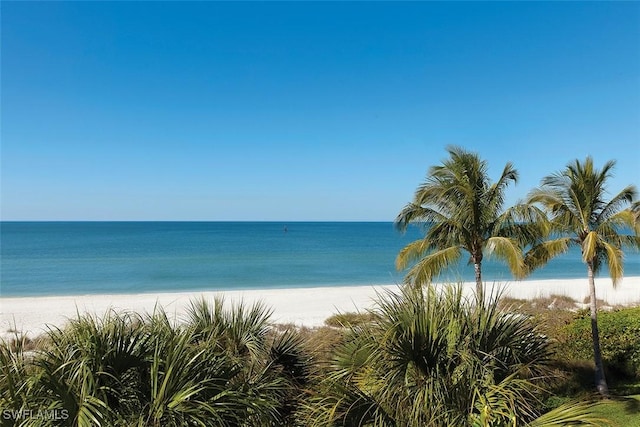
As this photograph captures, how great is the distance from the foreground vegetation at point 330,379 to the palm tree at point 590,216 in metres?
6.58

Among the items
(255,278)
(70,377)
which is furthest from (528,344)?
(255,278)

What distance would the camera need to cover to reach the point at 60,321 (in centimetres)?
1925

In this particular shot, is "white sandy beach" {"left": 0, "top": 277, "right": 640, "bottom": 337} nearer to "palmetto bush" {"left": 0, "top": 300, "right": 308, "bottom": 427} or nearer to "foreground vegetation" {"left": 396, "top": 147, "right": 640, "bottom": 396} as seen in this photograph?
"foreground vegetation" {"left": 396, "top": 147, "right": 640, "bottom": 396}

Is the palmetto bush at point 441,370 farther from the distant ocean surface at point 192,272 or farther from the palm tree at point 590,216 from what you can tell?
the distant ocean surface at point 192,272

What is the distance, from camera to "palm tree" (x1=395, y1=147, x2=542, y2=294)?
38.5 ft

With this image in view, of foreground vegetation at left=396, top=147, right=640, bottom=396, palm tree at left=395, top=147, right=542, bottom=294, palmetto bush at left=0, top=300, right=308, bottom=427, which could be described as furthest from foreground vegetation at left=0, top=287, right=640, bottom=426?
palm tree at left=395, top=147, right=542, bottom=294

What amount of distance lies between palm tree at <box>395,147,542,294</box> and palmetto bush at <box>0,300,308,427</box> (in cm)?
815

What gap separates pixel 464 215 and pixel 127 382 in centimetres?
1037

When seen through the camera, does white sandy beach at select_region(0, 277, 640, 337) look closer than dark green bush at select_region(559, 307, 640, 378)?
No

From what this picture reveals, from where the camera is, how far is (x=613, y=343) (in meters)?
11.8

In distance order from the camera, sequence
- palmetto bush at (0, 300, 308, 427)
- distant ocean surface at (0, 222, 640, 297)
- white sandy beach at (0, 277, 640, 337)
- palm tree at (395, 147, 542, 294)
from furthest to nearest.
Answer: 1. distant ocean surface at (0, 222, 640, 297)
2. white sandy beach at (0, 277, 640, 337)
3. palm tree at (395, 147, 542, 294)
4. palmetto bush at (0, 300, 308, 427)

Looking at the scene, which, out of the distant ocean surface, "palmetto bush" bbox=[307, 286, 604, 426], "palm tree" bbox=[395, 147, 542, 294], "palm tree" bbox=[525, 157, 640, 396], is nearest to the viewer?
"palmetto bush" bbox=[307, 286, 604, 426]

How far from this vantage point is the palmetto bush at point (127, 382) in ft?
11.9

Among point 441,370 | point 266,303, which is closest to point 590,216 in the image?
point 441,370
